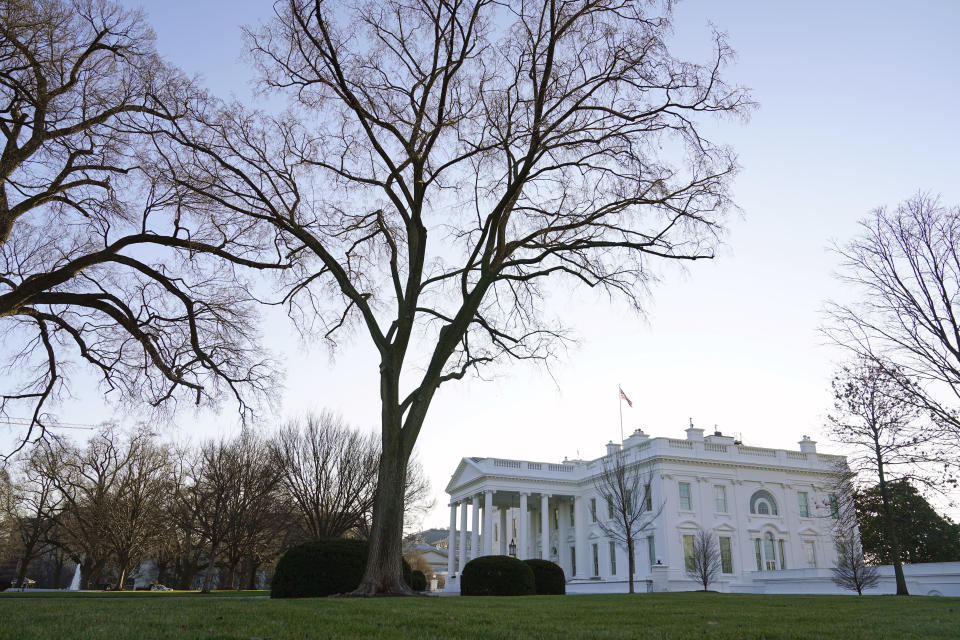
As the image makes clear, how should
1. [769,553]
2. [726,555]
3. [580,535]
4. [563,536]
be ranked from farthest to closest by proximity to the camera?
[563,536] < [580,535] < [769,553] < [726,555]

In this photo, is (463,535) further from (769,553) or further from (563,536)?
(769,553)

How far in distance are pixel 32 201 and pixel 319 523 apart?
26.8m

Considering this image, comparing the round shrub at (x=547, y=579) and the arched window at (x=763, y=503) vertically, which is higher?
the arched window at (x=763, y=503)

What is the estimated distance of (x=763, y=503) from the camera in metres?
49.3

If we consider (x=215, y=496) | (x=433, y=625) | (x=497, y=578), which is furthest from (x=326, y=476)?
(x=433, y=625)

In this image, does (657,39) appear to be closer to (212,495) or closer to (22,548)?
(212,495)

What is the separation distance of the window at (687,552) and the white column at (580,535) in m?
10.0

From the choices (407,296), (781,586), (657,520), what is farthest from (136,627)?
(657,520)

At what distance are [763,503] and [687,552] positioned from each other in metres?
7.99

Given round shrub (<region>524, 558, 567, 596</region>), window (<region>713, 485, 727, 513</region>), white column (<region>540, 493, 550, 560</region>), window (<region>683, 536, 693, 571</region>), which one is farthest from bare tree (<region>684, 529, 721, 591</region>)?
round shrub (<region>524, 558, 567, 596</region>)

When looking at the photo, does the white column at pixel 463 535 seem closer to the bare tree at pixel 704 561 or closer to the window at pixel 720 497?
the bare tree at pixel 704 561

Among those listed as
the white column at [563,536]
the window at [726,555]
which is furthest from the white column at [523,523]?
the window at [726,555]

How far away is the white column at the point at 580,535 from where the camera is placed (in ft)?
176

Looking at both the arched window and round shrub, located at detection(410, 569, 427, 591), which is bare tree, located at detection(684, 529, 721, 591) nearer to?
the arched window
